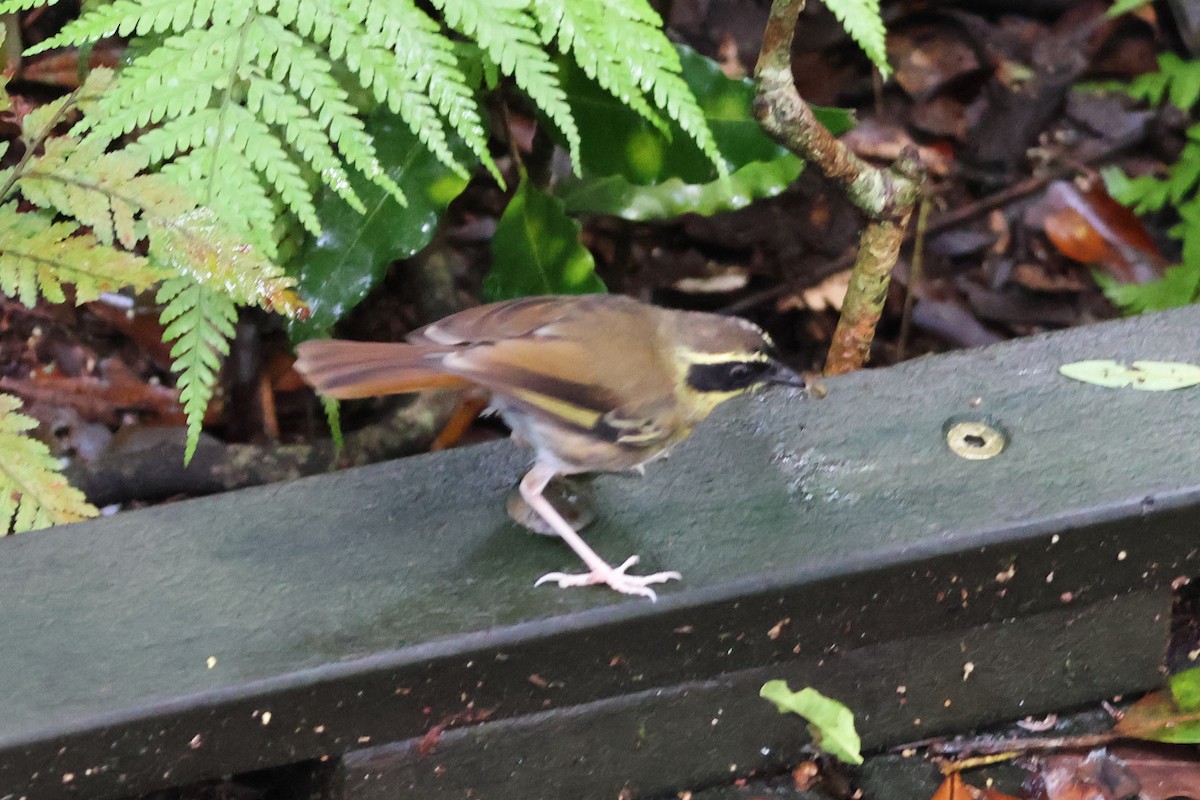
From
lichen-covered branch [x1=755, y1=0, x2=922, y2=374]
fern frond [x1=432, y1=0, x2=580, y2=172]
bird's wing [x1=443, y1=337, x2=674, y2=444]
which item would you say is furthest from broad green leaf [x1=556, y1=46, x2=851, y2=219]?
bird's wing [x1=443, y1=337, x2=674, y2=444]

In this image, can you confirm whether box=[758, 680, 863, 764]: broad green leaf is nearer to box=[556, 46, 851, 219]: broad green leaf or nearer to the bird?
the bird

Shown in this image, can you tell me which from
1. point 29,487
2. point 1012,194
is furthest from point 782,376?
point 1012,194

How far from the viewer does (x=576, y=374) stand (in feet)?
6.73

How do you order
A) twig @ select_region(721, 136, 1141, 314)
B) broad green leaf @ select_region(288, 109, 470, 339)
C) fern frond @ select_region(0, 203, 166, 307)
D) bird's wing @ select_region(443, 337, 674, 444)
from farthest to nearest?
twig @ select_region(721, 136, 1141, 314) → broad green leaf @ select_region(288, 109, 470, 339) → fern frond @ select_region(0, 203, 166, 307) → bird's wing @ select_region(443, 337, 674, 444)

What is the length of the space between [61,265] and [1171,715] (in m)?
2.42

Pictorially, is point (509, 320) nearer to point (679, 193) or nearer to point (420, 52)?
point (420, 52)

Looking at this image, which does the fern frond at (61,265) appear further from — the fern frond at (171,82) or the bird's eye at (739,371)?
the bird's eye at (739,371)

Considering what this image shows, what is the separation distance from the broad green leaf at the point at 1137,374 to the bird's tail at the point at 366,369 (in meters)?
1.37

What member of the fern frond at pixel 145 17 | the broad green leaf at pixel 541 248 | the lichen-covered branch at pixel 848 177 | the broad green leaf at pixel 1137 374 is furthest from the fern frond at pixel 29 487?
the broad green leaf at pixel 1137 374

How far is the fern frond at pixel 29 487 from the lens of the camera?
2223 millimetres

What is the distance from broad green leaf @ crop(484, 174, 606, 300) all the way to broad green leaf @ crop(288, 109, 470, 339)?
0.82ft

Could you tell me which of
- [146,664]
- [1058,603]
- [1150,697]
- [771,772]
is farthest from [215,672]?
[1150,697]

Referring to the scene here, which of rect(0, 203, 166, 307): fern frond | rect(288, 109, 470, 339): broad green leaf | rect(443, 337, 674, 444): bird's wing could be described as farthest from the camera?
rect(288, 109, 470, 339): broad green leaf

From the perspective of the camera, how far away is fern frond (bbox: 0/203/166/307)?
212cm
